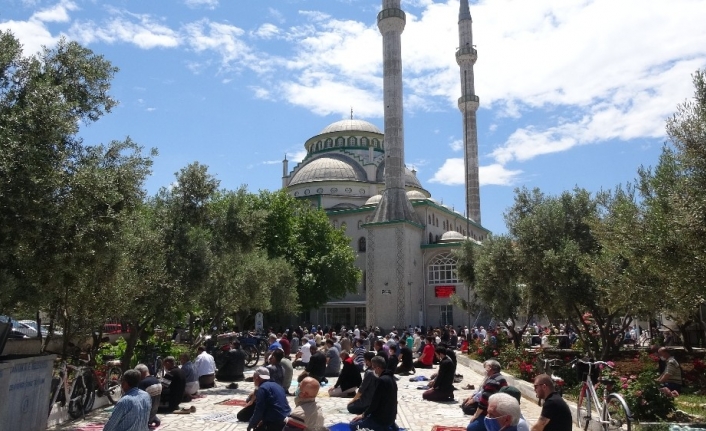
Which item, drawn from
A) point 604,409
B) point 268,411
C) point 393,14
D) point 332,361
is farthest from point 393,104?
point 268,411

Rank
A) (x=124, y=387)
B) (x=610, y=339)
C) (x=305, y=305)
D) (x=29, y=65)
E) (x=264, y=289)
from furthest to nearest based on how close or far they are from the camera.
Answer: (x=305, y=305), (x=264, y=289), (x=610, y=339), (x=29, y=65), (x=124, y=387)

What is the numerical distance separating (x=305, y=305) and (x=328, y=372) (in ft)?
61.8

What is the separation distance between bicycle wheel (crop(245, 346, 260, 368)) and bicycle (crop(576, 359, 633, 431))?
11839 mm

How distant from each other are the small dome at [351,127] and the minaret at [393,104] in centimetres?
1935

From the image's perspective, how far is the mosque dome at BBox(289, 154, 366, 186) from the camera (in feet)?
171

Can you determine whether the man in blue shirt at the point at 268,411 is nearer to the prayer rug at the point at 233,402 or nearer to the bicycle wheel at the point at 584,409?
the bicycle wheel at the point at 584,409

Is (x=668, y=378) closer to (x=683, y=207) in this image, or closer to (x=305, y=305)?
(x=683, y=207)

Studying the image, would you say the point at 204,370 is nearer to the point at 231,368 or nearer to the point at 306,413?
the point at 231,368

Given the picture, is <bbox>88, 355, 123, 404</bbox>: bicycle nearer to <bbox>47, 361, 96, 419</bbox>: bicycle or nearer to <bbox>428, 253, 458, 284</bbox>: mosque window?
<bbox>47, 361, 96, 419</bbox>: bicycle

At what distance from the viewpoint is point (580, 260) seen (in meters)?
14.1

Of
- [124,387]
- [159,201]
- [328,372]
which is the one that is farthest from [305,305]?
[124,387]

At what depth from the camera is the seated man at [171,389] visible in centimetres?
1021

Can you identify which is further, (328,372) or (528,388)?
(328,372)

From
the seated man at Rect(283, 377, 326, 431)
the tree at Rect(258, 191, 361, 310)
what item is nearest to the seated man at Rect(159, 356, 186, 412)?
the seated man at Rect(283, 377, 326, 431)
